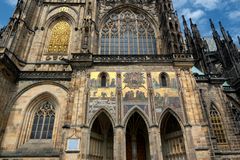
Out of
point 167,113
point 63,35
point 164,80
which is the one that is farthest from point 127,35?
point 167,113

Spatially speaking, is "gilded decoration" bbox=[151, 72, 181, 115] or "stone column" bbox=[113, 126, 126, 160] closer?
"stone column" bbox=[113, 126, 126, 160]

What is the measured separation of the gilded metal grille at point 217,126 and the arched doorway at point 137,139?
5755mm

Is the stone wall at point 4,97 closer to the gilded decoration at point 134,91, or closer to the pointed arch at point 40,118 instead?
the pointed arch at point 40,118

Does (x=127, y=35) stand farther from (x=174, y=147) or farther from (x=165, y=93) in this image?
(x=174, y=147)

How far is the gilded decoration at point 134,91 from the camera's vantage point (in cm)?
1234

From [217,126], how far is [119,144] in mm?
8826

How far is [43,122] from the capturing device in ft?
46.9

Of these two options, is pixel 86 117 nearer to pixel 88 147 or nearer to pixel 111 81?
pixel 88 147

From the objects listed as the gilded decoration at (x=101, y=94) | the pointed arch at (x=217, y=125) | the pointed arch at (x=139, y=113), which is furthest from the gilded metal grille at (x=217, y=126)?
the gilded decoration at (x=101, y=94)

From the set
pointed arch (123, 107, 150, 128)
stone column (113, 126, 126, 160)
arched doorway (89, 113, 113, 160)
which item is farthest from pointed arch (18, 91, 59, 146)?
pointed arch (123, 107, 150, 128)

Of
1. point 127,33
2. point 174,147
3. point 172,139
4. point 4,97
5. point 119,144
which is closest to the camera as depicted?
point 119,144

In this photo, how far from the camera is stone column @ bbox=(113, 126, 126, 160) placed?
10648 millimetres

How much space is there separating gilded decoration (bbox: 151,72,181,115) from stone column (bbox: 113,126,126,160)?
104 inches

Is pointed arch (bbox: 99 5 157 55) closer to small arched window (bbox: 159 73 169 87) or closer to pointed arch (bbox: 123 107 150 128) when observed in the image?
small arched window (bbox: 159 73 169 87)
